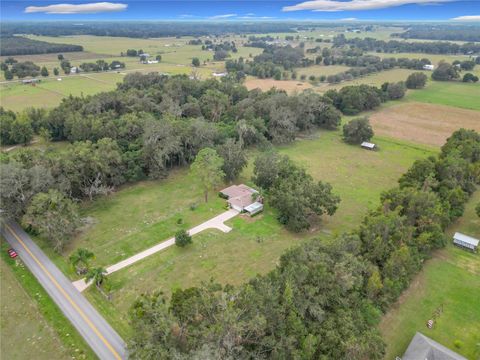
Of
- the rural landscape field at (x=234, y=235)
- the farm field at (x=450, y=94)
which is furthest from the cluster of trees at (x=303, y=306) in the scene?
the farm field at (x=450, y=94)

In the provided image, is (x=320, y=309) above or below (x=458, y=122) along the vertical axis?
above

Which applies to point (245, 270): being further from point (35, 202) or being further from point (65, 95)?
point (65, 95)

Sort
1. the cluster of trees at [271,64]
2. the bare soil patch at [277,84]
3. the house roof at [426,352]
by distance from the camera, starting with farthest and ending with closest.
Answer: the cluster of trees at [271,64] → the bare soil patch at [277,84] → the house roof at [426,352]

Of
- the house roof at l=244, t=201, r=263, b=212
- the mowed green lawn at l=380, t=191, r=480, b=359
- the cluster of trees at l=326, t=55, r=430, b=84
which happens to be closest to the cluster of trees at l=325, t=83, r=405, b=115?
the cluster of trees at l=326, t=55, r=430, b=84

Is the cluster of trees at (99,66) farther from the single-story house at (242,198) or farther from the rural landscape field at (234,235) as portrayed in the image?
the single-story house at (242,198)

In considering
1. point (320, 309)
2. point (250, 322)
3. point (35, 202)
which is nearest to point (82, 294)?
point (35, 202)

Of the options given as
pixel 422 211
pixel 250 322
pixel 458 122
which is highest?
pixel 250 322

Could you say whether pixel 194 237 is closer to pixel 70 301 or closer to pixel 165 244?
pixel 165 244
